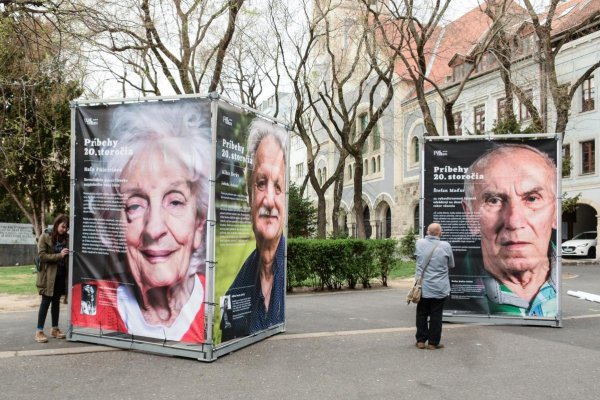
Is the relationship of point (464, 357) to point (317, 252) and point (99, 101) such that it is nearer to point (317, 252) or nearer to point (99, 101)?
point (99, 101)

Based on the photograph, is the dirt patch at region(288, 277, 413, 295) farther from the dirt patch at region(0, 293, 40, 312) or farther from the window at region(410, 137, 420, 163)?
the window at region(410, 137, 420, 163)

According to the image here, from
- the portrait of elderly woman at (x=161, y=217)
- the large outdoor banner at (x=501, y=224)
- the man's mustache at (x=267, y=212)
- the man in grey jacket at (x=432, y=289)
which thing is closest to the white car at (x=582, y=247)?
the large outdoor banner at (x=501, y=224)

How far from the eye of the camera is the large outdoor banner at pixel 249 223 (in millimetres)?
7734

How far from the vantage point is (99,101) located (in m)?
8.34

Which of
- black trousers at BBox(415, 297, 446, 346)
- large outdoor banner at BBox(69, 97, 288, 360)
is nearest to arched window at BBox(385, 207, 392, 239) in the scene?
black trousers at BBox(415, 297, 446, 346)

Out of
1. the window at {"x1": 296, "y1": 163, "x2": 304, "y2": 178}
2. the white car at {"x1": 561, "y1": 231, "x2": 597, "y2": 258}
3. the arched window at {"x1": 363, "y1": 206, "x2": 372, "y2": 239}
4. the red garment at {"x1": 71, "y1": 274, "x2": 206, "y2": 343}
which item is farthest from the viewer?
the window at {"x1": 296, "y1": 163, "x2": 304, "y2": 178}

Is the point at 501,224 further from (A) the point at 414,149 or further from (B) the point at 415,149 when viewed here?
(A) the point at 414,149

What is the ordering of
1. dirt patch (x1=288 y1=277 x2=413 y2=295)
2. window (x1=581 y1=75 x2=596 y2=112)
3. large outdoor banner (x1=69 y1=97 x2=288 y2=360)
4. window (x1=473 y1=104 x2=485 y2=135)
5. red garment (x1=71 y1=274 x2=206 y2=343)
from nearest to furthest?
large outdoor banner (x1=69 y1=97 x2=288 y2=360)
red garment (x1=71 y1=274 x2=206 y2=343)
dirt patch (x1=288 y1=277 x2=413 y2=295)
window (x1=581 y1=75 x2=596 y2=112)
window (x1=473 y1=104 x2=485 y2=135)

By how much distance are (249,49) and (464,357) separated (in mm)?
20513

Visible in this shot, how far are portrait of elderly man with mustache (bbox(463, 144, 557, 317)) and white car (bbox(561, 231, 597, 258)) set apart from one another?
2376cm

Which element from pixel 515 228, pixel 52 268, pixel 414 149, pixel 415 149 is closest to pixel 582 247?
pixel 415 149

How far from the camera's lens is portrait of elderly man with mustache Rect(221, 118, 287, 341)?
8383mm

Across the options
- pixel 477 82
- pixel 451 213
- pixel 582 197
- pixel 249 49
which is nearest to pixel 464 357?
pixel 451 213

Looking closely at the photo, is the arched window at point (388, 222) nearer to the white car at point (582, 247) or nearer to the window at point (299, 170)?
the white car at point (582, 247)
